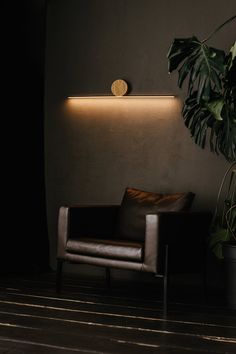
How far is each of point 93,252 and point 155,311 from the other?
59 cm

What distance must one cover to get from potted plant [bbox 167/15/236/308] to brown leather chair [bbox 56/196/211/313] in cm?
18

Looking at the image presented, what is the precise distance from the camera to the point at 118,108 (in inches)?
221

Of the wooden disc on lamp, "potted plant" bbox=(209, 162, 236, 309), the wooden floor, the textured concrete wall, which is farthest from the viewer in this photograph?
the wooden disc on lamp

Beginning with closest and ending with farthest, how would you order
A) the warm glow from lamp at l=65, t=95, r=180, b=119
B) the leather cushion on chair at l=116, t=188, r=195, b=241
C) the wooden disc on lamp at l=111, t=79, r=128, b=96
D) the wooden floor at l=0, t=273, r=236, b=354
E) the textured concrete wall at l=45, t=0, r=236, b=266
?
the wooden floor at l=0, t=273, r=236, b=354
the leather cushion on chair at l=116, t=188, r=195, b=241
the textured concrete wall at l=45, t=0, r=236, b=266
the warm glow from lamp at l=65, t=95, r=180, b=119
the wooden disc on lamp at l=111, t=79, r=128, b=96

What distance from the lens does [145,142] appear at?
18.1 feet

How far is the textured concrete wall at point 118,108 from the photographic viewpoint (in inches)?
209

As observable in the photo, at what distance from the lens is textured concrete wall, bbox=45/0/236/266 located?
5316 millimetres

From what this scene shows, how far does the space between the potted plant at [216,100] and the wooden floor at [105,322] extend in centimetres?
42

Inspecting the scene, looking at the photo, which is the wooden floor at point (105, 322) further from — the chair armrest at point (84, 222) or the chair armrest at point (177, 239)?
the chair armrest at point (84, 222)

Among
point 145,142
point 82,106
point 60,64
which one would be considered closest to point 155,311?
point 145,142

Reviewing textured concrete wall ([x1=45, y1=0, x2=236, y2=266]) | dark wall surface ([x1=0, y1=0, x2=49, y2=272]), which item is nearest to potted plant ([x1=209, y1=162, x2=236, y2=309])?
textured concrete wall ([x1=45, y1=0, x2=236, y2=266])

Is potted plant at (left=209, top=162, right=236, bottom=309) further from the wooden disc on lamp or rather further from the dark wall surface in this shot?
the dark wall surface

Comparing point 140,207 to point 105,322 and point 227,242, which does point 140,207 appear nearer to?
point 227,242

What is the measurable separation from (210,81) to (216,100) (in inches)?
6.6
